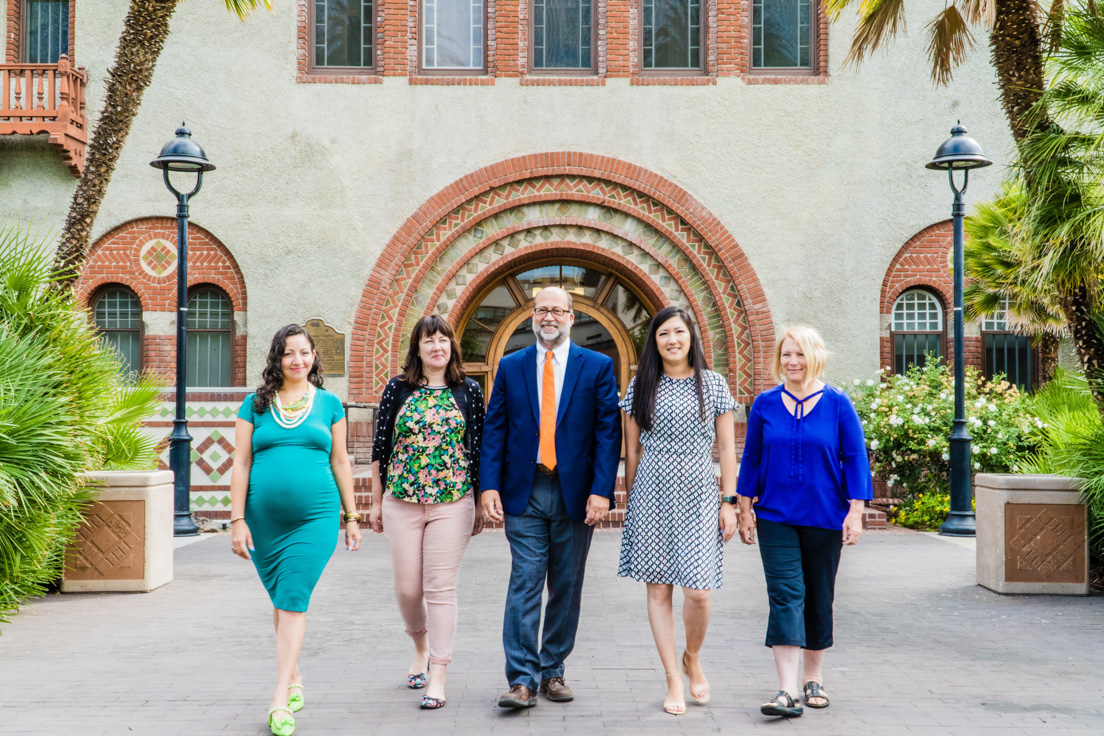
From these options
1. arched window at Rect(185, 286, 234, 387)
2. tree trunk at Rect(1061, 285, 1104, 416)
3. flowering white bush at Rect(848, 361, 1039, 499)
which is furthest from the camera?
arched window at Rect(185, 286, 234, 387)

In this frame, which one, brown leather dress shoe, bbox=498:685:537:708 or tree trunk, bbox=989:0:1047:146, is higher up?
tree trunk, bbox=989:0:1047:146

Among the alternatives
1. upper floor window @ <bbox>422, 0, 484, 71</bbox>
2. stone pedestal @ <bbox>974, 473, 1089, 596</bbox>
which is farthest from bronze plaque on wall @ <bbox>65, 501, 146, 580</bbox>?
upper floor window @ <bbox>422, 0, 484, 71</bbox>

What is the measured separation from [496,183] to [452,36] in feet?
8.30

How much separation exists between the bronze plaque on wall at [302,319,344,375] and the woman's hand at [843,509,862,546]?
35.8ft

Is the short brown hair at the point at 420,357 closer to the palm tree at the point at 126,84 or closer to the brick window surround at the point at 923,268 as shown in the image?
the palm tree at the point at 126,84

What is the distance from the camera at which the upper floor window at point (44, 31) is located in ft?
51.7

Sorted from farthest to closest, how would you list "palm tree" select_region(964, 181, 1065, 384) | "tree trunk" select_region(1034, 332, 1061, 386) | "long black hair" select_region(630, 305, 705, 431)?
"tree trunk" select_region(1034, 332, 1061, 386) < "palm tree" select_region(964, 181, 1065, 384) < "long black hair" select_region(630, 305, 705, 431)

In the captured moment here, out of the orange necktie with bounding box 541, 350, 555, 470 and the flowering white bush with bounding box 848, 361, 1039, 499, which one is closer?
the orange necktie with bounding box 541, 350, 555, 470

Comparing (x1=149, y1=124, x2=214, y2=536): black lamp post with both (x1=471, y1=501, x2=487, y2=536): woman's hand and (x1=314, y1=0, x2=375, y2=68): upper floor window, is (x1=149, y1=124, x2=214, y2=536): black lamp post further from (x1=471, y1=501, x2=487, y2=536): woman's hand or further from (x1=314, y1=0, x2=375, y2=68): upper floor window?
(x1=471, y1=501, x2=487, y2=536): woman's hand

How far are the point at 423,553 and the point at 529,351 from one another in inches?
46.8

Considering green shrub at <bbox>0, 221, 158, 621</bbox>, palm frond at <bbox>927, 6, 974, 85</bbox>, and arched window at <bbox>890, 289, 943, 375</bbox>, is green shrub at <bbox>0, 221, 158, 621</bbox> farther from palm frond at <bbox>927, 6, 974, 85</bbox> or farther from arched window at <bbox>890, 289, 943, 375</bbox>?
arched window at <bbox>890, 289, 943, 375</bbox>

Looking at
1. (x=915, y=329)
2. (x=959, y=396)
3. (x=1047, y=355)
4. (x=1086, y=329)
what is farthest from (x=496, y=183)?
(x=1086, y=329)

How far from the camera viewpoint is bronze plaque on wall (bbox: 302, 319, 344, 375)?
15062 millimetres

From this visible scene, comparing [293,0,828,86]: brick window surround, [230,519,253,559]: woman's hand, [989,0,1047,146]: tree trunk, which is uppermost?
[293,0,828,86]: brick window surround
